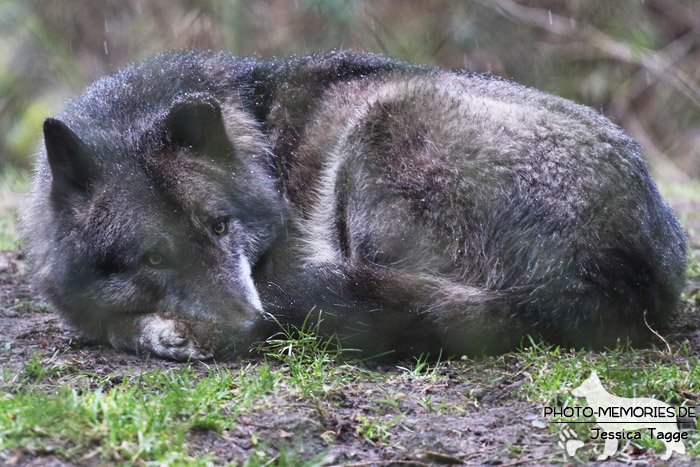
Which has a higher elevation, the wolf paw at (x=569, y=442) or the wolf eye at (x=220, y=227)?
the wolf eye at (x=220, y=227)

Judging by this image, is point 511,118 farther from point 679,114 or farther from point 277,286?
point 679,114

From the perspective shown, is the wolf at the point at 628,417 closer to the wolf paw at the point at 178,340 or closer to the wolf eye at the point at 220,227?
the wolf paw at the point at 178,340

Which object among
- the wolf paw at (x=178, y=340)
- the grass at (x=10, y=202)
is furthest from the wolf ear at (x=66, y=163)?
the grass at (x=10, y=202)

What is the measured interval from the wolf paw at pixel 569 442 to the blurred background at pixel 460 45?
7982mm

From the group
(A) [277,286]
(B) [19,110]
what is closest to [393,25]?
(B) [19,110]

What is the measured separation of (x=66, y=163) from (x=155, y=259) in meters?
0.76

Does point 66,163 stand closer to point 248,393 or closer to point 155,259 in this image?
point 155,259

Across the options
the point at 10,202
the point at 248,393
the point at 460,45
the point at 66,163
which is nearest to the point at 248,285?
the point at 248,393

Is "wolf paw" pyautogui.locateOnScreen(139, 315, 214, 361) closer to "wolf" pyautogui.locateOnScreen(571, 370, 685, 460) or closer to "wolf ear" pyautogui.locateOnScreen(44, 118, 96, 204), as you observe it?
"wolf ear" pyautogui.locateOnScreen(44, 118, 96, 204)

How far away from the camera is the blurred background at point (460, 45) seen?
1077cm

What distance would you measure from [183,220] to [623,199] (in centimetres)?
245

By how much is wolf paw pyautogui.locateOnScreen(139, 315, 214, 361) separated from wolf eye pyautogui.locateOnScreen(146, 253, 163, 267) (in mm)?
315

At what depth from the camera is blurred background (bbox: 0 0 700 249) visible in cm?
1077

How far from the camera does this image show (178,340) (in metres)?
3.98
